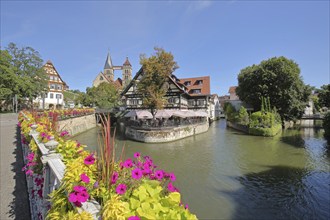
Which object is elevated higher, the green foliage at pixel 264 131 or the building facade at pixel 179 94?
the building facade at pixel 179 94

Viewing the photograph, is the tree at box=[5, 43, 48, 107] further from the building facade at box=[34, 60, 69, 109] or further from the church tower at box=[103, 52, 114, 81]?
the church tower at box=[103, 52, 114, 81]

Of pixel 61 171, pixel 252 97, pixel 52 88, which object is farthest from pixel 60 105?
pixel 61 171

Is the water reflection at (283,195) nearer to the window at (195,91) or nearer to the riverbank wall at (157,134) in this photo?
the riverbank wall at (157,134)

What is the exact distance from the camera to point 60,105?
2126 inches

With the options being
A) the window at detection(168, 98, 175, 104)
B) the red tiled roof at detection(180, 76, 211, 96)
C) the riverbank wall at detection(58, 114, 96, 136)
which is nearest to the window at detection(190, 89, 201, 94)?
the red tiled roof at detection(180, 76, 211, 96)

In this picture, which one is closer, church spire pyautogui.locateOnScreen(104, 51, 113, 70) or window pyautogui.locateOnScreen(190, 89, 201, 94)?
window pyautogui.locateOnScreen(190, 89, 201, 94)

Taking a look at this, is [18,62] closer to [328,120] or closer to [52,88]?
[52,88]

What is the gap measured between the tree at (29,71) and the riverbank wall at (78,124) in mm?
13229

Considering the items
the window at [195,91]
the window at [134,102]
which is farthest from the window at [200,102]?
the window at [134,102]

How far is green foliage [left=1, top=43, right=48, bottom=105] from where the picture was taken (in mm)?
31875

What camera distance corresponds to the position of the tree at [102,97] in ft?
162

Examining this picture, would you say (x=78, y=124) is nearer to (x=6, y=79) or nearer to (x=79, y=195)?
(x=6, y=79)

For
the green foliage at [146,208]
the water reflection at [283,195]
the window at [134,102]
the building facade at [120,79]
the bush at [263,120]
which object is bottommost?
the water reflection at [283,195]

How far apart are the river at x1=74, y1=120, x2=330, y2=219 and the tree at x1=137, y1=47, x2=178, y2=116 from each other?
22.4 ft
